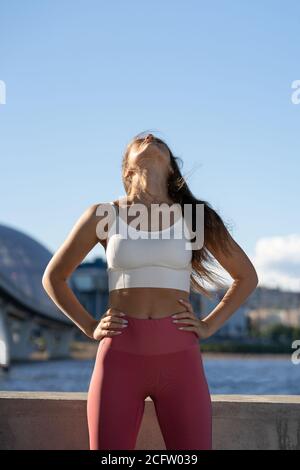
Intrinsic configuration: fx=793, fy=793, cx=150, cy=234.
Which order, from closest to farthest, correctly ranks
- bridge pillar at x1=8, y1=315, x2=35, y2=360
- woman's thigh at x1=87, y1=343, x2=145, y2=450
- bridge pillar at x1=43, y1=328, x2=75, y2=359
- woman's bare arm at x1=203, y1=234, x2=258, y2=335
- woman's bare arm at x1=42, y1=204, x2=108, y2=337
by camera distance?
woman's thigh at x1=87, y1=343, x2=145, y2=450, woman's bare arm at x1=42, y1=204, x2=108, y2=337, woman's bare arm at x1=203, y1=234, x2=258, y2=335, bridge pillar at x1=8, y1=315, x2=35, y2=360, bridge pillar at x1=43, y1=328, x2=75, y2=359

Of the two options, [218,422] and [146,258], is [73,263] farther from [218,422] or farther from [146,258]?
[218,422]

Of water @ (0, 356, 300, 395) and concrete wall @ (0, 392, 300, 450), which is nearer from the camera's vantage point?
concrete wall @ (0, 392, 300, 450)

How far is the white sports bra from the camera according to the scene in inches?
122

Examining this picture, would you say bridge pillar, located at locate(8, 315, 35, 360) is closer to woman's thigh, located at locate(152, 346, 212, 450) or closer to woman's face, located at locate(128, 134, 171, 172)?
woman's face, located at locate(128, 134, 171, 172)

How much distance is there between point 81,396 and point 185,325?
3.88 feet

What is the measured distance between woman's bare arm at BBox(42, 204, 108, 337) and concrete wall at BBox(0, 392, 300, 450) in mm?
858

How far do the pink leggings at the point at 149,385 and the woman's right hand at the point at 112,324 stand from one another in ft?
0.06

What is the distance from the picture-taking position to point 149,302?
3113mm

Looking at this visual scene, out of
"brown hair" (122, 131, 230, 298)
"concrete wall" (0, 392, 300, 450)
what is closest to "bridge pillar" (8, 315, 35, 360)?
"concrete wall" (0, 392, 300, 450)

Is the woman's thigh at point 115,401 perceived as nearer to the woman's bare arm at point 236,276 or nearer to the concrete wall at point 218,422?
the woman's bare arm at point 236,276

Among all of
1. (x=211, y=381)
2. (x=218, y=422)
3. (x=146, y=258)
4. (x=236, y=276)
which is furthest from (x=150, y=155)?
(x=211, y=381)

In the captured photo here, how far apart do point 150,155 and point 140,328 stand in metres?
0.75

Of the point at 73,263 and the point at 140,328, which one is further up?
the point at 73,263
